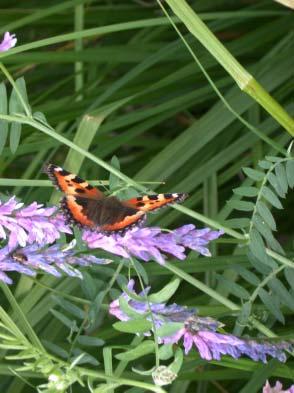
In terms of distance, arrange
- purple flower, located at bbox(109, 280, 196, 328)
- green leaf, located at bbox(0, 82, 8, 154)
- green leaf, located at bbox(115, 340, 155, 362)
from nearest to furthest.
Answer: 1. green leaf, located at bbox(115, 340, 155, 362)
2. purple flower, located at bbox(109, 280, 196, 328)
3. green leaf, located at bbox(0, 82, 8, 154)

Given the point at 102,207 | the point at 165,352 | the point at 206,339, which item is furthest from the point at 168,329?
the point at 102,207

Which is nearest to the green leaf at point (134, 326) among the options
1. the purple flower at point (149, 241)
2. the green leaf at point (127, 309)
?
the green leaf at point (127, 309)

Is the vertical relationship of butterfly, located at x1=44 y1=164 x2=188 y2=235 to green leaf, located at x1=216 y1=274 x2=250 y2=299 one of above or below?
above

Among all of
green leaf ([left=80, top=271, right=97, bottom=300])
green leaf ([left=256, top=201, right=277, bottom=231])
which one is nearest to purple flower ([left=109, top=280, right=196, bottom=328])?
green leaf ([left=80, top=271, right=97, bottom=300])

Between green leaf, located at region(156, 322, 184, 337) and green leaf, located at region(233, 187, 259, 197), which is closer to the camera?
green leaf, located at region(156, 322, 184, 337)

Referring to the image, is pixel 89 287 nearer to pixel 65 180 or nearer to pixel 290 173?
pixel 65 180

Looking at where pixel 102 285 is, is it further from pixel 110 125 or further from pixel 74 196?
pixel 110 125

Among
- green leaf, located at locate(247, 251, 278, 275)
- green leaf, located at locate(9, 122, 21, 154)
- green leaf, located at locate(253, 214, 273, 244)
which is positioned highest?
green leaf, located at locate(9, 122, 21, 154)

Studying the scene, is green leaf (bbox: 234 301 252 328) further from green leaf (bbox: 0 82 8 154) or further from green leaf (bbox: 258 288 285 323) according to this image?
green leaf (bbox: 0 82 8 154)
